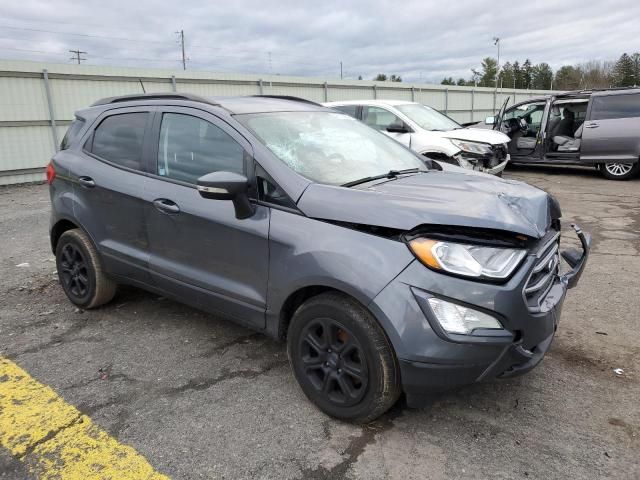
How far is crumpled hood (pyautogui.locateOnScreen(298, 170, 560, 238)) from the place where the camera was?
2363mm

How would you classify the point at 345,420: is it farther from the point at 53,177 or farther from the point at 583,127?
the point at 583,127

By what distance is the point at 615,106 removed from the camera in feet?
34.2

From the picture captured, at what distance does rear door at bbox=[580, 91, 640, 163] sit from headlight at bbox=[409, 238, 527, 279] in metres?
9.82

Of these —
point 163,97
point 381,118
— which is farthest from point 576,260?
point 381,118

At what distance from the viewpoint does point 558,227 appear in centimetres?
309

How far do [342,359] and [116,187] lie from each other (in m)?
2.16

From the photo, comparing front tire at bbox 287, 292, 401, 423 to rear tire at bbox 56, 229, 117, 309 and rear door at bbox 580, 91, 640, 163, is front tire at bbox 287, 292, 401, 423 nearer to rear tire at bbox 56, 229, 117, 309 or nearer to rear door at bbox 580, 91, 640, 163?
rear tire at bbox 56, 229, 117, 309

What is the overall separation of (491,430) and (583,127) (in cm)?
998

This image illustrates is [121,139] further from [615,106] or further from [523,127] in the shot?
[523,127]

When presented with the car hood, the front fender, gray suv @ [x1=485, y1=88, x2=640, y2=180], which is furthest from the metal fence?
the front fender

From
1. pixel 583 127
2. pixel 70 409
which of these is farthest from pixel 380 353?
pixel 583 127

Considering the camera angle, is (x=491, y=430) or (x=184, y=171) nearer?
(x=491, y=430)

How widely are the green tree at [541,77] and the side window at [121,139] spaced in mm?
108918

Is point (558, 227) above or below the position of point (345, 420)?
above
